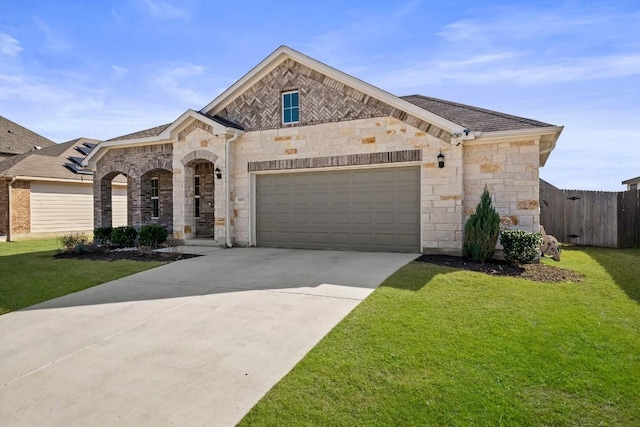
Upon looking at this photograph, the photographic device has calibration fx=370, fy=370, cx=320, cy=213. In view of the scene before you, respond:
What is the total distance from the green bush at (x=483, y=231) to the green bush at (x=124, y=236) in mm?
10588

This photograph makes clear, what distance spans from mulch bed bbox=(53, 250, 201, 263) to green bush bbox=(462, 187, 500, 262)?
7.38 metres

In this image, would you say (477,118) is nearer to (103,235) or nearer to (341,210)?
(341,210)

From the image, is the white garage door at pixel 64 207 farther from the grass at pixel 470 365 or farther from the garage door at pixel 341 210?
the grass at pixel 470 365

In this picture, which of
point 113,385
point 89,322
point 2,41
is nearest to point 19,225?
point 2,41

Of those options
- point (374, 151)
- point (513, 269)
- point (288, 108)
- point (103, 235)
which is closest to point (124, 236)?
Result: point (103, 235)

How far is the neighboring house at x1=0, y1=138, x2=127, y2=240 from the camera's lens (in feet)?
56.5

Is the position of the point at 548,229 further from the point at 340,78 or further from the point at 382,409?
the point at 382,409

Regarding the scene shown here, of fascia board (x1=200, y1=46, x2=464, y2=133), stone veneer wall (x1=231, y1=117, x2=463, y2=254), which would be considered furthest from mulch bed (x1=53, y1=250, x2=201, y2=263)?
fascia board (x1=200, y1=46, x2=464, y2=133)

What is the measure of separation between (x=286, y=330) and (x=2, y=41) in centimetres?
1199

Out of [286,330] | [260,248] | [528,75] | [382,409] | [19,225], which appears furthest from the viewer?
[19,225]

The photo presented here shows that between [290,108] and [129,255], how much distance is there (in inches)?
256

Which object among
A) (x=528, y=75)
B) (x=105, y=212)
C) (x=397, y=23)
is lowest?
(x=105, y=212)

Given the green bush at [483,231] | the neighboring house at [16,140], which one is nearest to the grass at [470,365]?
the green bush at [483,231]

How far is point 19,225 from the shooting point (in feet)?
57.2
